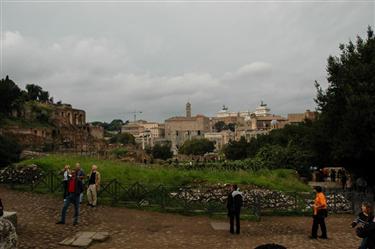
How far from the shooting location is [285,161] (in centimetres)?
3559

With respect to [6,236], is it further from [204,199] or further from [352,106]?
[352,106]

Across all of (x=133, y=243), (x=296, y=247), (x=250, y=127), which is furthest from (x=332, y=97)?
(x=250, y=127)

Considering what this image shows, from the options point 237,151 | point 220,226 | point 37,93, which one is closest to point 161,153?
point 237,151

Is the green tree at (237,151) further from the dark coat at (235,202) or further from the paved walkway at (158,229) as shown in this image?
the dark coat at (235,202)

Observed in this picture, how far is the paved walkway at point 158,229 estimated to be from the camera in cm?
1118

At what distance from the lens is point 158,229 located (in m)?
13.1

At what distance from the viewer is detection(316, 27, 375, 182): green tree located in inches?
747

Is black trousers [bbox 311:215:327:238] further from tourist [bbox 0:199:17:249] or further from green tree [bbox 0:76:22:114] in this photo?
green tree [bbox 0:76:22:114]

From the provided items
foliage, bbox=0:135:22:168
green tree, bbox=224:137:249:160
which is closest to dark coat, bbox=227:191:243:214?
foliage, bbox=0:135:22:168

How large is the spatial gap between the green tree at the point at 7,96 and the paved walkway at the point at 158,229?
6256cm

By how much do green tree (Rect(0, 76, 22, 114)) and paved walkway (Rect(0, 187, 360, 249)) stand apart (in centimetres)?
6256

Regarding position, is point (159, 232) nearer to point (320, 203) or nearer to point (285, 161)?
point (320, 203)

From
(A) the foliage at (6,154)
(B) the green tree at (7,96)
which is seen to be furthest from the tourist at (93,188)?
(B) the green tree at (7,96)

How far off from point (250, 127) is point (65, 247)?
160 meters
